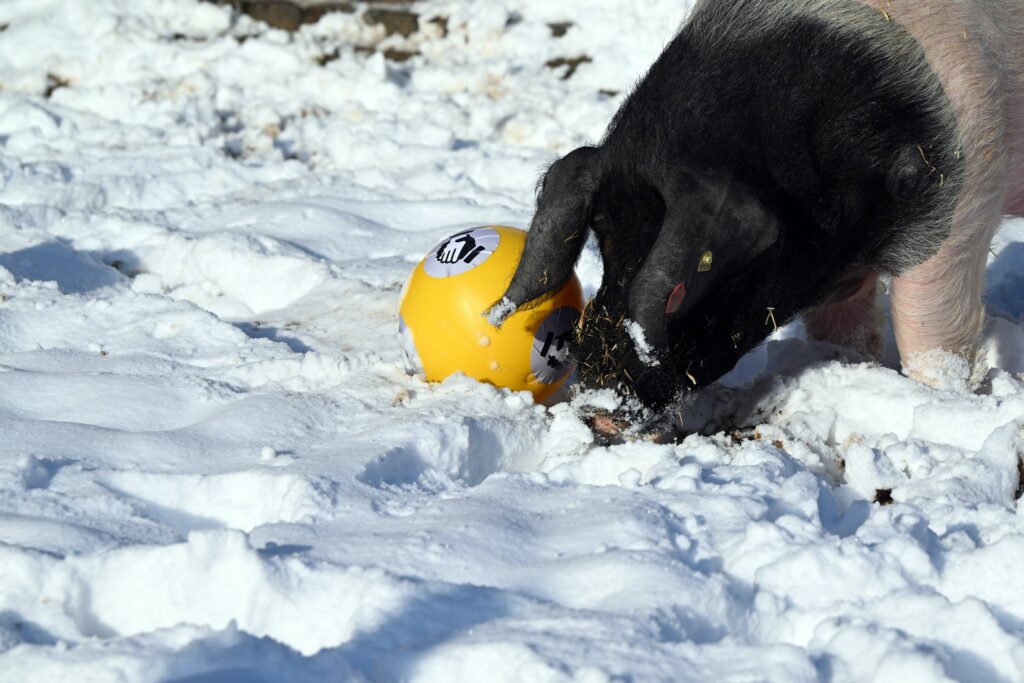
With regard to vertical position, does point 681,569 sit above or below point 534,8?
above

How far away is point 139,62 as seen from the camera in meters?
6.85

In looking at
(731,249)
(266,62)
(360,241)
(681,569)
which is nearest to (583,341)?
(731,249)

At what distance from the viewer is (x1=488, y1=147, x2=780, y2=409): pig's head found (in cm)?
296

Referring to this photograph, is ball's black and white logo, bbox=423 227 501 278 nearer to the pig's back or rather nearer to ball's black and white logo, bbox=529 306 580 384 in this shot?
ball's black and white logo, bbox=529 306 580 384

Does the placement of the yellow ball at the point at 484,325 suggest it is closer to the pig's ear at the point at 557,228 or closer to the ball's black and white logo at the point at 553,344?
the ball's black and white logo at the point at 553,344

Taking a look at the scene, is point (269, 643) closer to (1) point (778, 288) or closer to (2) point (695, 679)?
(2) point (695, 679)

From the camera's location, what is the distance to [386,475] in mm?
2826

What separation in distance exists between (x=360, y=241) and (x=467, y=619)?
3.14 meters

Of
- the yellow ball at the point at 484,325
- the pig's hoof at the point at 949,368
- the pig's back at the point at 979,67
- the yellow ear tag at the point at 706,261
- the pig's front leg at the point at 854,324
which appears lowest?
the yellow ball at the point at 484,325

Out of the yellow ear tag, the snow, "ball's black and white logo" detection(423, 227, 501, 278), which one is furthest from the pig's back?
"ball's black and white logo" detection(423, 227, 501, 278)

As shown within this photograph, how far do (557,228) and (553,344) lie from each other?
44 cm

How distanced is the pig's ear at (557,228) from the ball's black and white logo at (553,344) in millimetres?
210

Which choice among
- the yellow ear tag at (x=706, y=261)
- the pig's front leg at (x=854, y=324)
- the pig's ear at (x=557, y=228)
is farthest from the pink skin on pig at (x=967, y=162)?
the pig's ear at (x=557, y=228)

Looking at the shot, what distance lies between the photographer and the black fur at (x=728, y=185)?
9.82 feet
